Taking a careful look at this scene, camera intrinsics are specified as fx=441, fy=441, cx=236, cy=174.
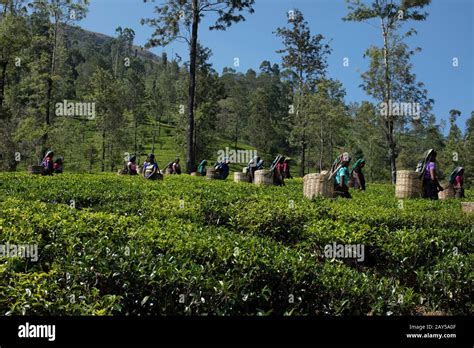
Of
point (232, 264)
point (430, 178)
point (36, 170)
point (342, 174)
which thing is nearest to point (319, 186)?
point (342, 174)

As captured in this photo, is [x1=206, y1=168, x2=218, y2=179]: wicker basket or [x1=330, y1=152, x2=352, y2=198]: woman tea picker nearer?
[x1=330, y1=152, x2=352, y2=198]: woman tea picker

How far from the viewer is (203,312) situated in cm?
419

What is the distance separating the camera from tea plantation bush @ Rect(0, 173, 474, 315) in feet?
13.8

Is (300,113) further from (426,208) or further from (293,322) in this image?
(293,322)

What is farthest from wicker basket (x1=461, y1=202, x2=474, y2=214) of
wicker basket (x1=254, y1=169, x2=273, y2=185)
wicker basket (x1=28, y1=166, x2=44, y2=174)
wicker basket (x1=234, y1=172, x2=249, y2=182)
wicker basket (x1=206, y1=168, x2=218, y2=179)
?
wicker basket (x1=28, y1=166, x2=44, y2=174)

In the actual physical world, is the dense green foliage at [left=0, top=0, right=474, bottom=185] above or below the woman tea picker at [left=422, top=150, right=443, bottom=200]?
above

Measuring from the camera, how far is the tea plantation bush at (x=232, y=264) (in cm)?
421

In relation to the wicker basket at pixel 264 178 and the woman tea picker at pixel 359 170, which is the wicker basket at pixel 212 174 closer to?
the wicker basket at pixel 264 178

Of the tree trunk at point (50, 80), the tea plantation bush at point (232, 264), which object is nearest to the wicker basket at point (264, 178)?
the tea plantation bush at point (232, 264)

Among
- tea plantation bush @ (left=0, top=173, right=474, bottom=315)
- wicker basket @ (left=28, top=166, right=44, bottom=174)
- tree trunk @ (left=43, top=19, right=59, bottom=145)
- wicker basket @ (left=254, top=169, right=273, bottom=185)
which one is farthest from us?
tree trunk @ (left=43, top=19, right=59, bottom=145)

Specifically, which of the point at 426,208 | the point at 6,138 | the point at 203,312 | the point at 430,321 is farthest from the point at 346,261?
the point at 6,138

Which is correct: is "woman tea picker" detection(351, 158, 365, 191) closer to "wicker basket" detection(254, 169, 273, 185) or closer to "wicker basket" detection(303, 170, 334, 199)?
"wicker basket" detection(254, 169, 273, 185)

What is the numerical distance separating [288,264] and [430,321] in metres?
1.62

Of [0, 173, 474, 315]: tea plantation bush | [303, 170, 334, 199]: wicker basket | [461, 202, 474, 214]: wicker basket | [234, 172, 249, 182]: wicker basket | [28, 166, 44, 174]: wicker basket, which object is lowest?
[0, 173, 474, 315]: tea plantation bush
